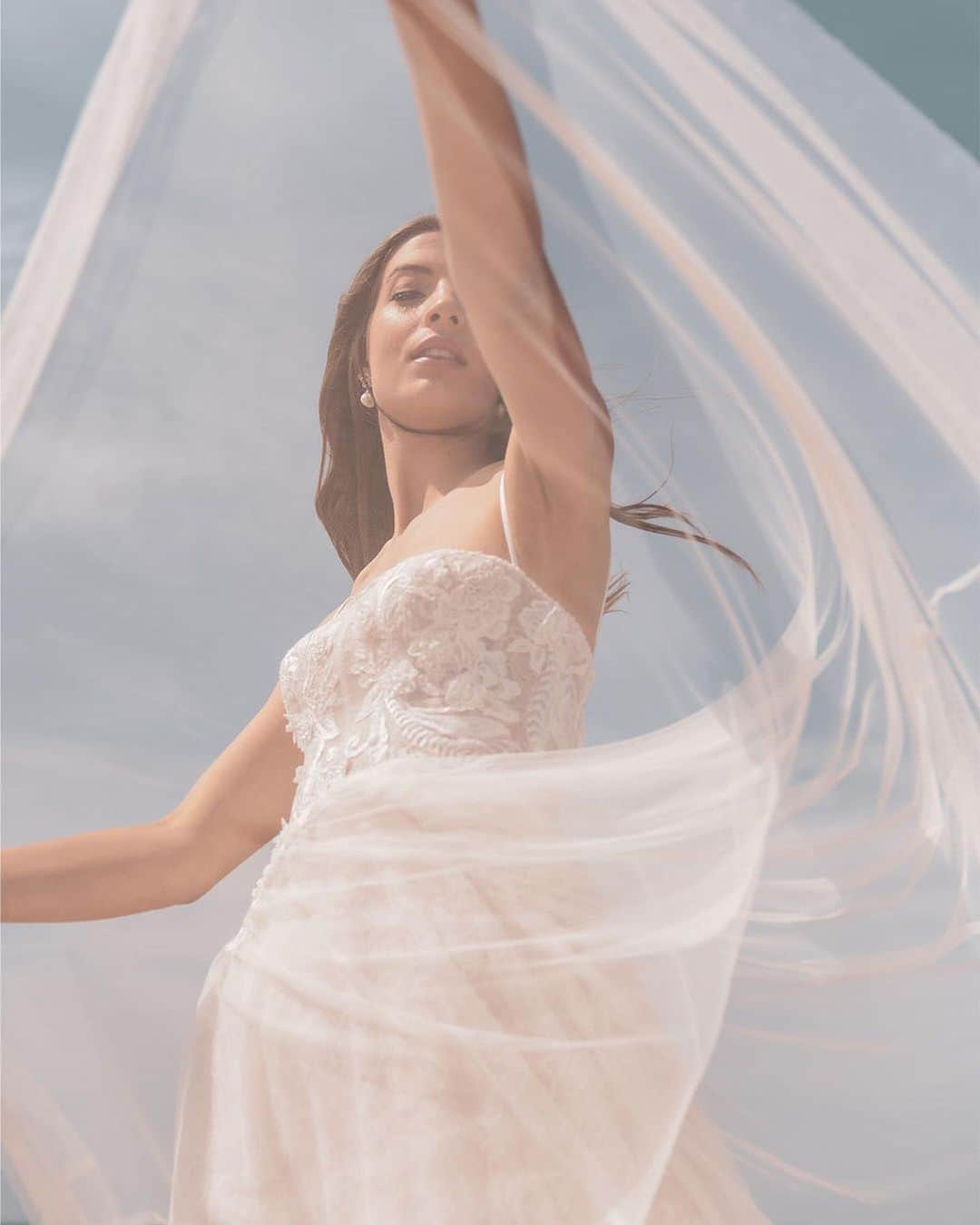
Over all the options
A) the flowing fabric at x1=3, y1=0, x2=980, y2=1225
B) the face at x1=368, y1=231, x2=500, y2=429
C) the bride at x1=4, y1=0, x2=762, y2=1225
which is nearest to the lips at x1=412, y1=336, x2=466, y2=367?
the face at x1=368, y1=231, x2=500, y2=429

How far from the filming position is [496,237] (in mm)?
1028

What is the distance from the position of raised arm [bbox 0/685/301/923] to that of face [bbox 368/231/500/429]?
0.34 meters

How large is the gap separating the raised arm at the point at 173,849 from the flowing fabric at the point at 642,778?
67 millimetres

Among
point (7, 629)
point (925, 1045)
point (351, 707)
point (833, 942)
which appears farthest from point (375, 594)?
point (925, 1045)

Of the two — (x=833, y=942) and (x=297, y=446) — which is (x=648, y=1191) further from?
(x=297, y=446)

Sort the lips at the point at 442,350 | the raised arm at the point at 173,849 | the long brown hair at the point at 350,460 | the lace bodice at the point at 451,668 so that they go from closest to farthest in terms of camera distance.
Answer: the lace bodice at the point at 451,668
the raised arm at the point at 173,849
the lips at the point at 442,350
the long brown hair at the point at 350,460

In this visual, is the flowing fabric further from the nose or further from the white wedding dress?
the nose

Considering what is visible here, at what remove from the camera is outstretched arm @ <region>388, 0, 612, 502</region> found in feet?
3.19

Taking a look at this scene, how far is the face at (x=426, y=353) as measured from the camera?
140 cm

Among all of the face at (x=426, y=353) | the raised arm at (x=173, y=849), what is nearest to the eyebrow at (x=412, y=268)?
the face at (x=426, y=353)

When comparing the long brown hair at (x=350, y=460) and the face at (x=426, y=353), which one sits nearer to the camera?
the face at (x=426, y=353)

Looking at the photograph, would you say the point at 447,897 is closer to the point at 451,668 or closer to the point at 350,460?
the point at 451,668

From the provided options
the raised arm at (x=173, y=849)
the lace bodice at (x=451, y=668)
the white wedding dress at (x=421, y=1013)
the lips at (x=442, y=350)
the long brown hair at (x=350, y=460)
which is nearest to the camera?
the white wedding dress at (x=421, y=1013)

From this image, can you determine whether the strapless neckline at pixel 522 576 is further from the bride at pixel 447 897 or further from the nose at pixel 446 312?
the nose at pixel 446 312
